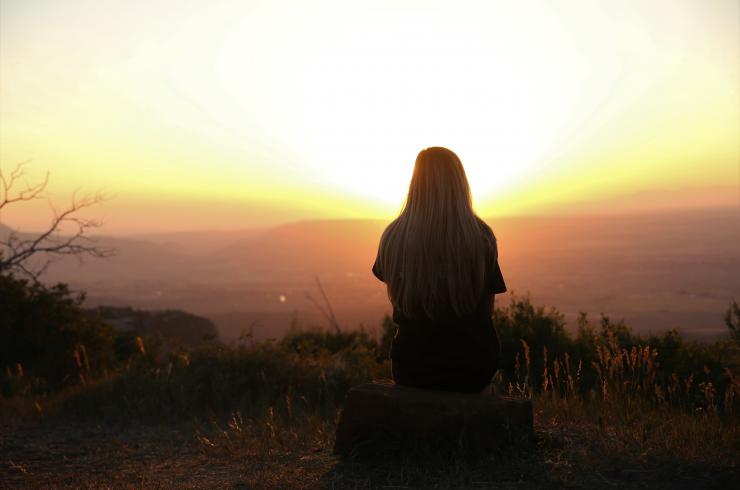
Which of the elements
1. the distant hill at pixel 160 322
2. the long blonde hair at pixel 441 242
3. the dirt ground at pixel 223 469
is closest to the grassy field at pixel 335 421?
the dirt ground at pixel 223 469

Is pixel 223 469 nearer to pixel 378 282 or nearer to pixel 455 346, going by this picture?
pixel 455 346

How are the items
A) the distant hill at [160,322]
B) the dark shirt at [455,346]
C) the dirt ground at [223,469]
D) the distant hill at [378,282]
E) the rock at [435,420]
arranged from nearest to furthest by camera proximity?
the dirt ground at [223,469]
the rock at [435,420]
the dark shirt at [455,346]
the distant hill at [160,322]
the distant hill at [378,282]

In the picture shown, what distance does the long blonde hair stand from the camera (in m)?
4.36

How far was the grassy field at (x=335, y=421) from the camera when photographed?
410 cm

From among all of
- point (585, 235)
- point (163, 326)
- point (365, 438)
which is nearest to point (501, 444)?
point (365, 438)

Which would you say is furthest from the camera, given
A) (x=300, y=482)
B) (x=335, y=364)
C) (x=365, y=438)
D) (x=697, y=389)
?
(x=335, y=364)

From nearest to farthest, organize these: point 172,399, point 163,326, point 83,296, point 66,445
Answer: point 66,445 < point 172,399 < point 83,296 < point 163,326

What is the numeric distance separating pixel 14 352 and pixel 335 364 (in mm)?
5711

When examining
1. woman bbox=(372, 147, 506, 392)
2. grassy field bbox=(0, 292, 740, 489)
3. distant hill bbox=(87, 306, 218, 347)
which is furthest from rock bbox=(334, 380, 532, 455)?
distant hill bbox=(87, 306, 218, 347)

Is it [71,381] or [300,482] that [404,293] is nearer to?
[300,482]

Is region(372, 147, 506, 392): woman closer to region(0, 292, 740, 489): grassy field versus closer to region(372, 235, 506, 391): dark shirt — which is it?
region(372, 235, 506, 391): dark shirt

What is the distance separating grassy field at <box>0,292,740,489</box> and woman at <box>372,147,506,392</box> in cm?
59

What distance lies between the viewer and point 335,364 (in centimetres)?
859

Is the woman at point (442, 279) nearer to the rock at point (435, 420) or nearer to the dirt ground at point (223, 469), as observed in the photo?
the rock at point (435, 420)
